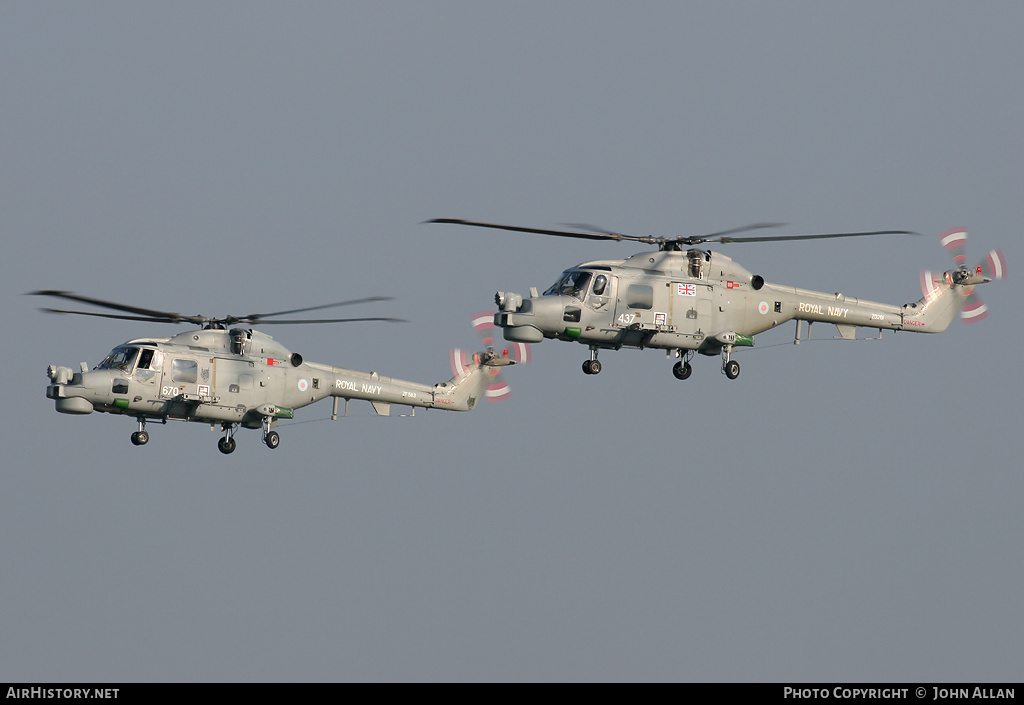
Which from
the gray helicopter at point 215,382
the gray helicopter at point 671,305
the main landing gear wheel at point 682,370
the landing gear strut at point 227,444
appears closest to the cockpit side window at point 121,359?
the gray helicopter at point 215,382

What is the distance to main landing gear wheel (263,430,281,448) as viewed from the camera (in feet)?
201

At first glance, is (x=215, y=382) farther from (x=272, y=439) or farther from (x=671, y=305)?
(x=671, y=305)

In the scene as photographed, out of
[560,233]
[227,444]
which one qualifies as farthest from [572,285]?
[227,444]

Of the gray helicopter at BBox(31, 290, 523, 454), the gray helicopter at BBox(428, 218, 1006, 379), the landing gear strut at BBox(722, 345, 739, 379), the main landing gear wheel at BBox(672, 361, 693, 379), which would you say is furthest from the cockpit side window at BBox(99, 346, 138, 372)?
the landing gear strut at BBox(722, 345, 739, 379)

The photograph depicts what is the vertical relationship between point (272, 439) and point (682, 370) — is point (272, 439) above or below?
below

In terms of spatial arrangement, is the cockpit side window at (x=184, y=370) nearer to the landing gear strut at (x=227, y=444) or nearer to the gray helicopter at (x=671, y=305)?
the landing gear strut at (x=227, y=444)

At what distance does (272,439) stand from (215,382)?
2.85 meters

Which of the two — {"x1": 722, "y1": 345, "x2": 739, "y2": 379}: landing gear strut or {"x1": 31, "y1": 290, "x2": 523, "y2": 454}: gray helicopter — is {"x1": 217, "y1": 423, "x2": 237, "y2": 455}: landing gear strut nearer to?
{"x1": 31, "y1": 290, "x2": 523, "y2": 454}: gray helicopter

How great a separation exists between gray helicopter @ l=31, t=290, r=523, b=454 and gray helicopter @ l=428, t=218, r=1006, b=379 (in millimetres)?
6942

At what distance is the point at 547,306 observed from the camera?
53.1m

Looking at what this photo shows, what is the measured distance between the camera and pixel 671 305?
54.8m

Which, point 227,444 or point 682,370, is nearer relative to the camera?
point 682,370
